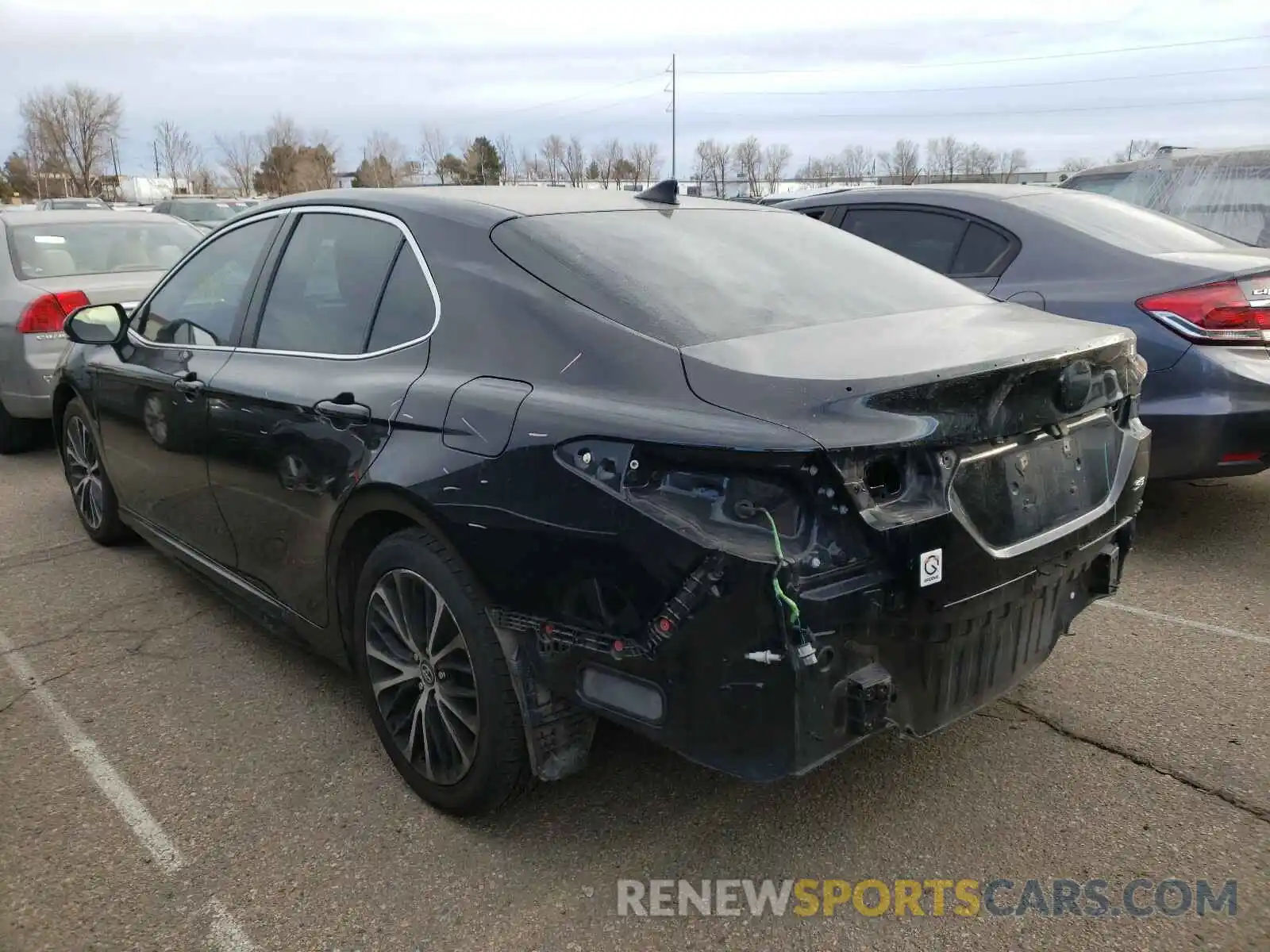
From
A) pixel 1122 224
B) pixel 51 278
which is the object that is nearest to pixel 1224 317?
pixel 1122 224

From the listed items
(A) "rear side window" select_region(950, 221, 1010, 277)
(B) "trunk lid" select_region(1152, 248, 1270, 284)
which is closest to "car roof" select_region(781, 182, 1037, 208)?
(A) "rear side window" select_region(950, 221, 1010, 277)

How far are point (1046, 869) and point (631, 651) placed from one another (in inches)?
46.9

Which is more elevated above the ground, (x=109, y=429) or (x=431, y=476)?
(x=431, y=476)

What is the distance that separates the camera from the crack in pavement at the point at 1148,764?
8.52 feet

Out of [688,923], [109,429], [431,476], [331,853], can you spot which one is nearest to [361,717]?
[331,853]

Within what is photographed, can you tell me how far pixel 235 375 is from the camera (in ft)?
10.9

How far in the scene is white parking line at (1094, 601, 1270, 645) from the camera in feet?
11.8

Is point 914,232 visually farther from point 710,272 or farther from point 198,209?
point 198,209

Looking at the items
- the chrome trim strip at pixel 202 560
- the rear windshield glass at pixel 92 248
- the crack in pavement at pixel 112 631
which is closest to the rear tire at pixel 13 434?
the rear windshield glass at pixel 92 248

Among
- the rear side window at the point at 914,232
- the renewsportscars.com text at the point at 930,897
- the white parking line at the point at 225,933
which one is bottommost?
the white parking line at the point at 225,933

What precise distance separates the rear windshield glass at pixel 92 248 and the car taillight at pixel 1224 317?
6387 millimetres

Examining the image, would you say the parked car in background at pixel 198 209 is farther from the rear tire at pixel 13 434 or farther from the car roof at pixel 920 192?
the car roof at pixel 920 192

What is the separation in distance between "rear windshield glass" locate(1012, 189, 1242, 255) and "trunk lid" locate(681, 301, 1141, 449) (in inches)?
92.7

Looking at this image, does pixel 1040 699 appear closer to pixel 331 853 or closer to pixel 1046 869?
pixel 1046 869
